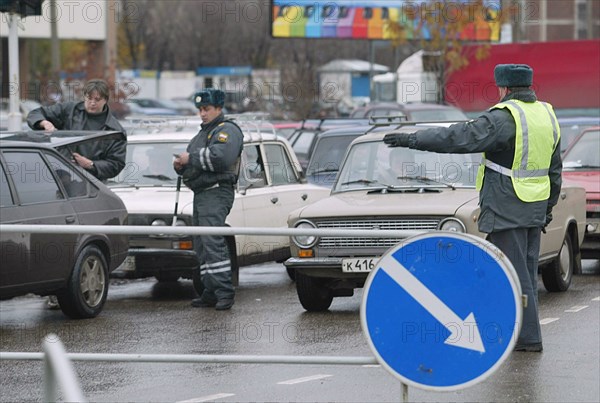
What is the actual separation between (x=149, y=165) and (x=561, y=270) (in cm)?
444

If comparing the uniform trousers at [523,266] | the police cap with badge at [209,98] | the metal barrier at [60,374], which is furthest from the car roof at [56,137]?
the metal barrier at [60,374]

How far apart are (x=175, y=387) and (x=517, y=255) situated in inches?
99.1

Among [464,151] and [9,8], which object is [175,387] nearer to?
[464,151]

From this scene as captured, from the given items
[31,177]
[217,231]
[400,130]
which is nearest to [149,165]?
[400,130]

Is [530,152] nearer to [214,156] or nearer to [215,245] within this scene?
[214,156]

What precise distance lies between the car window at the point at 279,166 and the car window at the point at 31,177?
3676 mm

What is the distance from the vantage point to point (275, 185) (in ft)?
47.5

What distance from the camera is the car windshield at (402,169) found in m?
12.2

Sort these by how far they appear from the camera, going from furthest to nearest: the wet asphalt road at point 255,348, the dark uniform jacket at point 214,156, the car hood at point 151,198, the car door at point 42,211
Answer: the car hood at point 151,198, the dark uniform jacket at point 214,156, the car door at point 42,211, the wet asphalt road at point 255,348

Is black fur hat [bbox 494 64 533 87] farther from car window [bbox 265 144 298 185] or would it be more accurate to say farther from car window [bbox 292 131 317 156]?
car window [bbox 292 131 317 156]

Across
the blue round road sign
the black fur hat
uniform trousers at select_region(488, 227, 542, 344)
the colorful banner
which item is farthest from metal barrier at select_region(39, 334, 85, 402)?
the colorful banner

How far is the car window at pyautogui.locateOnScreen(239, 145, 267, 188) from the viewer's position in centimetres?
1384

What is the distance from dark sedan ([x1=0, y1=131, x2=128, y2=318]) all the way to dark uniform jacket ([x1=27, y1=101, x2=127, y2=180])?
0.54 m

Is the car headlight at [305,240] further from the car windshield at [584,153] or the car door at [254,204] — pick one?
the car windshield at [584,153]
